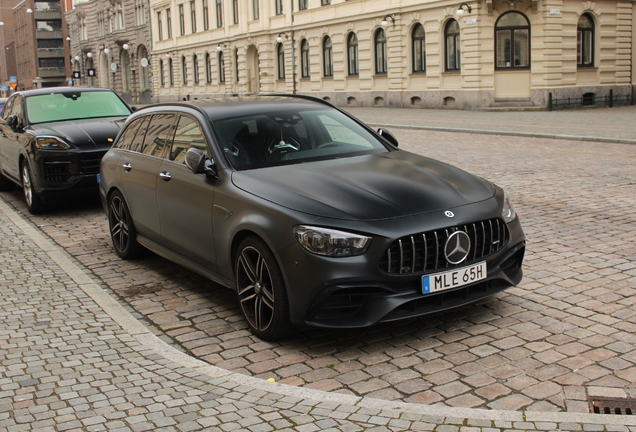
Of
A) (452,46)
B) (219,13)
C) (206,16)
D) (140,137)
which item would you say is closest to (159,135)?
(140,137)

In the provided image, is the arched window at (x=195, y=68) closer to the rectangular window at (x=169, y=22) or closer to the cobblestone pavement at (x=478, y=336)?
the rectangular window at (x=169, y=22)

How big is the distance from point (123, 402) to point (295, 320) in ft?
3.73

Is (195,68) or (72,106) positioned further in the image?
(195,68)

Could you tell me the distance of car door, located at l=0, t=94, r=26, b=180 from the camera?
11.2m

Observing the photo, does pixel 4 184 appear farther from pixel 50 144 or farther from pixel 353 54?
pixel 353 54

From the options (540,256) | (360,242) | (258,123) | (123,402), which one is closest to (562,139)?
(540,256)

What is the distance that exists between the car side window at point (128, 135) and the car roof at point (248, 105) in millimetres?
590

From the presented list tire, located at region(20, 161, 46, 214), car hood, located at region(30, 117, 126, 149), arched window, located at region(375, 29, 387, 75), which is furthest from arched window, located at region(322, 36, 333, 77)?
tire, located at region(20, 161, 46, 214)

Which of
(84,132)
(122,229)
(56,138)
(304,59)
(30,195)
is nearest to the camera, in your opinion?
(122,229)

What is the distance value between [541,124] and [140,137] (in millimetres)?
16866

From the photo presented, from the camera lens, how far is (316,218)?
4.57 metres

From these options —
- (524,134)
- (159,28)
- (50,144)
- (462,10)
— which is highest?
(159,28)

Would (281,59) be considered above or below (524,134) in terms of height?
above

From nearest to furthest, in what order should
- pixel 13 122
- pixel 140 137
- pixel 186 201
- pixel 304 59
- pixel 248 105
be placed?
pixel 186 201 → pixel 248 105 → pixel 140 137 → pixel 13 122 → pixel 304 59
